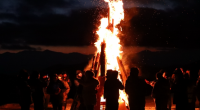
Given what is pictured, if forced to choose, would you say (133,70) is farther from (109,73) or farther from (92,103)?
(92,103)

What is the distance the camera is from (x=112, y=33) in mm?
9930

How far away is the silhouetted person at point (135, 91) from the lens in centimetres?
712

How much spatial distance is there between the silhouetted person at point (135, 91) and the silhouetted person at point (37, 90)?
307 centimetres

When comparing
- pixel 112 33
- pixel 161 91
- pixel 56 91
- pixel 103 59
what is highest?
pixel 112 33

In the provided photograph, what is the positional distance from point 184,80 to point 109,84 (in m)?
2.66

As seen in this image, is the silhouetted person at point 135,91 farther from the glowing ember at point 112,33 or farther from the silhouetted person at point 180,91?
the glowing ember at point 112,33

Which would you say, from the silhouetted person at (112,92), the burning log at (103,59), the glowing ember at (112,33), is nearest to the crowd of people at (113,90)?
the silhouetted person at (112,92)

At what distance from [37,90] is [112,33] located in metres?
3.81

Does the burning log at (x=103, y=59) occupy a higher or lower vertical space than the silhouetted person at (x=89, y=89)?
higher

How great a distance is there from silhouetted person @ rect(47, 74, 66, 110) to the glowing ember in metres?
2.52

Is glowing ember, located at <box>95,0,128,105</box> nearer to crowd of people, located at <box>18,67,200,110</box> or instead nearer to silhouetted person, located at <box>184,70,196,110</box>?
crowd of people, located at <box>18,67,200,110</box>

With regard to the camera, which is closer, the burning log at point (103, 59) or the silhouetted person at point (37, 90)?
the silhouetted person at point (37, 90)

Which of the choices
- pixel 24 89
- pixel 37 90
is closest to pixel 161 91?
pixel 37 90

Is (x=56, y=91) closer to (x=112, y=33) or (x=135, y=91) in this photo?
(x=135, y=91)
